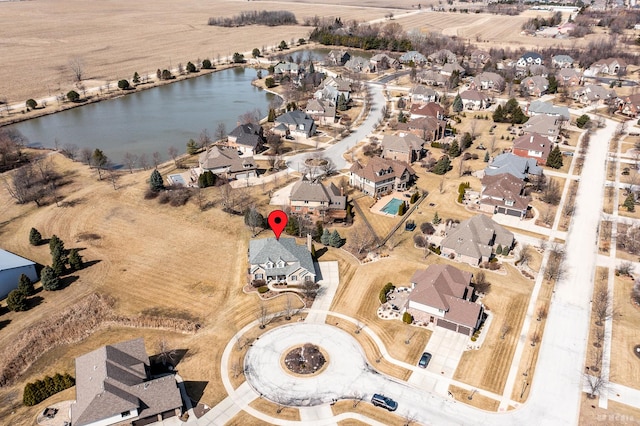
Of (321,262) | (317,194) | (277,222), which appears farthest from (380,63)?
(321,262)

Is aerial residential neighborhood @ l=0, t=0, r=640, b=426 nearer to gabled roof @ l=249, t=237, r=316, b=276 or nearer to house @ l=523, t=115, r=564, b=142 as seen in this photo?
gabled roof @ l=249, t=237, r=316, b=276

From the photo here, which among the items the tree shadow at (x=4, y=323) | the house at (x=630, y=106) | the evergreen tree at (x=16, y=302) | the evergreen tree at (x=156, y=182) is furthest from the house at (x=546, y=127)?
the tree shadow at (x=4, y=323)

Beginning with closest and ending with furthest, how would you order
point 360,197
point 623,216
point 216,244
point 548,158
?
1. point 216,244
2. point 623,216
3. point 360,197
4. point 548,158

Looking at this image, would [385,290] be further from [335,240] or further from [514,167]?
[514,167]

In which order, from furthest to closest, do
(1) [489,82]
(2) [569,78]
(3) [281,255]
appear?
(2) [569,78] < (1) [489,82] < (3) [281,255]

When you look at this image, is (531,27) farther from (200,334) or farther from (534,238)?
(200,334)

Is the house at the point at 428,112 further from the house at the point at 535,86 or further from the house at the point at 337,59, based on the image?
the house at the point at 337,59

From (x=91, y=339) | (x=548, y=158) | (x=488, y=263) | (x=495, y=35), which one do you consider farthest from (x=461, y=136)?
(x=495, y=35)
